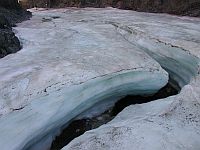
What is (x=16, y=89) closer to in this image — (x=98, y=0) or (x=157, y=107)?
(x=157, y=107)

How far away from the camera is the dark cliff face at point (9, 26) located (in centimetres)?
377

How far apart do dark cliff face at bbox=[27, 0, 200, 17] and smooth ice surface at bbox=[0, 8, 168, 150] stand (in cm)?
310

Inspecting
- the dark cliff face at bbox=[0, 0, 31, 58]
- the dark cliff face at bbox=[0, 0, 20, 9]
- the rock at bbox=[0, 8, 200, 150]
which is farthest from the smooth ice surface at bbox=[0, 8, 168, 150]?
the dark cliff face at bbox=[0, 0, 20, 9]

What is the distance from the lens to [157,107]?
3.10m

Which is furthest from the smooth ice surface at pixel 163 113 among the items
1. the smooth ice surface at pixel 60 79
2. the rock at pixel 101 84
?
the smooth ice surface at pixel 60 79

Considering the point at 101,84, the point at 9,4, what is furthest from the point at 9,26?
the point at 101,84

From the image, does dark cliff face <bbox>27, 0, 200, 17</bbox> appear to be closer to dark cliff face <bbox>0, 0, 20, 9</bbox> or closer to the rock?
the rock

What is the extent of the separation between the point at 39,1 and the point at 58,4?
846mm

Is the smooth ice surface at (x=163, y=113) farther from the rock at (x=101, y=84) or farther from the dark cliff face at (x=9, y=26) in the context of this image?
the dark cliff face at (x=9, y=26)

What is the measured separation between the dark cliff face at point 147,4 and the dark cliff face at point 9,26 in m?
2.76

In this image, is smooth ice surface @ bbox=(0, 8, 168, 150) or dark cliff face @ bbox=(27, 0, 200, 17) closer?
smooth ice surface @ bbox=(0, 8, 168, 150)

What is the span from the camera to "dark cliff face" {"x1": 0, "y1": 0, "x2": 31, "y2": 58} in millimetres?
3769

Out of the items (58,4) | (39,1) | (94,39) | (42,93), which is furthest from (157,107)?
(39,1)

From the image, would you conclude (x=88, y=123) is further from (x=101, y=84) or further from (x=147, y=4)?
(x=147, y=4)
